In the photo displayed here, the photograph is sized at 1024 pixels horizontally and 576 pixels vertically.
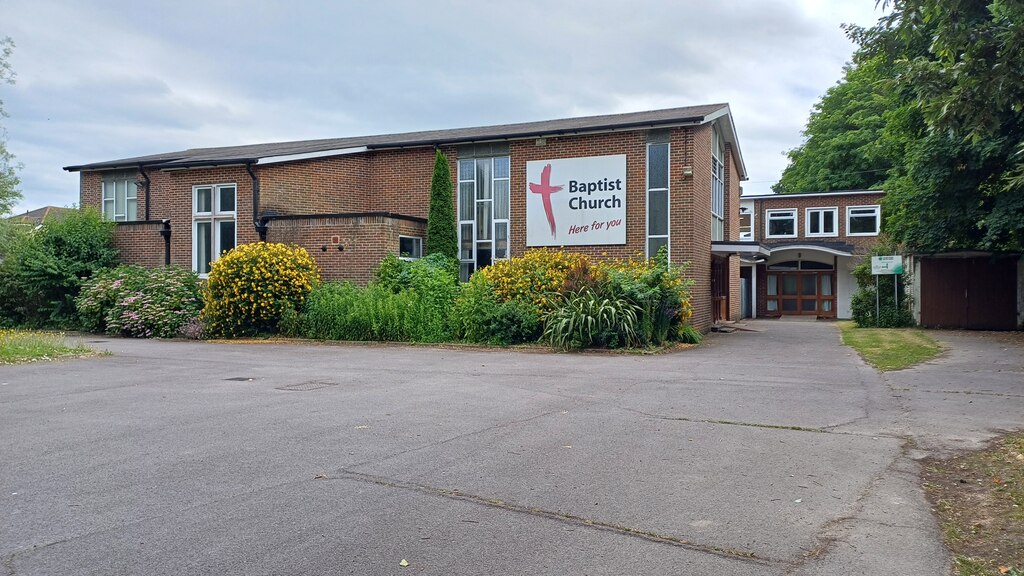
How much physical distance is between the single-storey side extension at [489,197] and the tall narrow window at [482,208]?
1.3 inches

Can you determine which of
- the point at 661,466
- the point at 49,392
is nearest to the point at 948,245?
the point at 661,466

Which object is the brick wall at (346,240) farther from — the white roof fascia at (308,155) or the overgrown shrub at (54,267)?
the overgrown shrub at (54,267)

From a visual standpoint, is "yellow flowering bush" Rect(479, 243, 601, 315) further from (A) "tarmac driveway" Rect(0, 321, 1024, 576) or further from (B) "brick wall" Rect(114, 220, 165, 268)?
(B) "brick wall" Rect(114, 220, 165, 268)

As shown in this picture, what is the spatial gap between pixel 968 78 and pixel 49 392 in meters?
11.4

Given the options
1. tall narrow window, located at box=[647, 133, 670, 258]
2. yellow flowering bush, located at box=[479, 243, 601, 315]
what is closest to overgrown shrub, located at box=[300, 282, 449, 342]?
yellow flowering bush, located at box=[479, 243, 601, 315]

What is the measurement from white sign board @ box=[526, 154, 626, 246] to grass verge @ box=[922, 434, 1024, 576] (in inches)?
588

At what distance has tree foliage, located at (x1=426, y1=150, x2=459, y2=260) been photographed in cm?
2333

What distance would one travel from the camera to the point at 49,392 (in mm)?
10859

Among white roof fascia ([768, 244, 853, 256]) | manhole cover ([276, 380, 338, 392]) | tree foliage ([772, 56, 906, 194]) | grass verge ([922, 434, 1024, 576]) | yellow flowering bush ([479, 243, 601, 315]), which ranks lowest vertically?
grass verge ([922, 434, 1024, 576])

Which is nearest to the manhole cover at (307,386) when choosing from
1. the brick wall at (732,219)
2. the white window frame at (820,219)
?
the brick wall at (732,219)

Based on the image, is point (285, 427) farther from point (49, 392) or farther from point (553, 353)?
point (553, 353)

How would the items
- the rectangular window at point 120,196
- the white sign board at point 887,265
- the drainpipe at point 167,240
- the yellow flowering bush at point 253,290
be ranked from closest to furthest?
the yellow flowering bush at point 253,290 < the drainpipe at point 167,240 < the white sign board at point 887,265 < the rectangular window at point 120,196

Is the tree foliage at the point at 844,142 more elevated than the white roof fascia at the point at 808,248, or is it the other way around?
the tree foliage at the point at 844,142

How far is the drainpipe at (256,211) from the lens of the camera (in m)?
23.0
